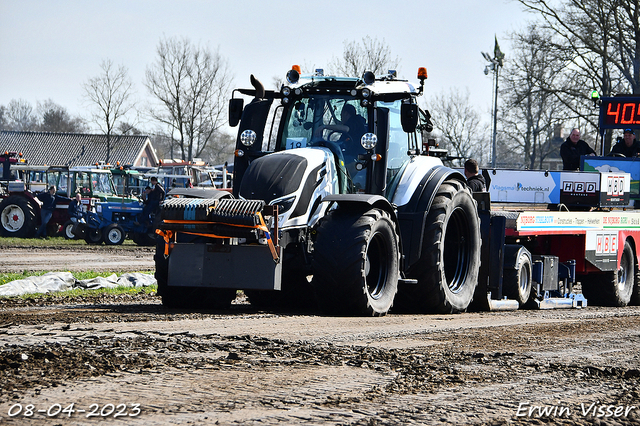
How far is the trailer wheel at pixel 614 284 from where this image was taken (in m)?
12.9

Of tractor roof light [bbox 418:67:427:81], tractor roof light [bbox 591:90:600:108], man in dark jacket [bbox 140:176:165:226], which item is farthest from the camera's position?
man in dark jacket [bbox 140:176:165:226]

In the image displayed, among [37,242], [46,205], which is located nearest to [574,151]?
[37,242]

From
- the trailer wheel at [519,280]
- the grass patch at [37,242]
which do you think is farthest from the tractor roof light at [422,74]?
the grass patch at [37,242]

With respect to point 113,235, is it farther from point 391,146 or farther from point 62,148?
point 62,148

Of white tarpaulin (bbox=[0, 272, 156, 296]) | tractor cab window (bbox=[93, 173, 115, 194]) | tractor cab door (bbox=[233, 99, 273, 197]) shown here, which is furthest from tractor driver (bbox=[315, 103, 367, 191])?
tractor cab window (bbox=[93, 173, 115, 194])

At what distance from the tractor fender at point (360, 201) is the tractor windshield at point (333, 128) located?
26.8 inches

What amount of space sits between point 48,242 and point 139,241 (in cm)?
269

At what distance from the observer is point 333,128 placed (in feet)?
30.0

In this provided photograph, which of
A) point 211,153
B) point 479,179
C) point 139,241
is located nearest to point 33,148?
point 211,153

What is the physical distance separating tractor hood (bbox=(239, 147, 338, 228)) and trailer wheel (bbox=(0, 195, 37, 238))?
762 inches

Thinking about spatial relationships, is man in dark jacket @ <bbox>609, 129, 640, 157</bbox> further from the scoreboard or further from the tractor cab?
the tractor cab

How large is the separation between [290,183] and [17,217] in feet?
66.8

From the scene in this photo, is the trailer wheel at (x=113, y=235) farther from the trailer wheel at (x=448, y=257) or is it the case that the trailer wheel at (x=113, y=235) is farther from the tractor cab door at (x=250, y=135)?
the trailer wheel at (x=448, y=257)

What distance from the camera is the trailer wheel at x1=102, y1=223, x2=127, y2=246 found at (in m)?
25.1
